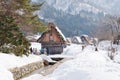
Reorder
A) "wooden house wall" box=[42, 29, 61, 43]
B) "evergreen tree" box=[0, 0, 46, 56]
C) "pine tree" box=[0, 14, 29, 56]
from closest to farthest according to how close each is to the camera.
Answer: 1. "pine tree" box=[0, 14, 29, 56]
2. "evergreen tree" box=[0, 0, 46, 56]
3. "wooden house wall" box=[42, 29, 61, 43]

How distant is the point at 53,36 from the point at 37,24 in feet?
94.6

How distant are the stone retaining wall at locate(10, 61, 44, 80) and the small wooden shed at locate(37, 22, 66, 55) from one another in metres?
27.1

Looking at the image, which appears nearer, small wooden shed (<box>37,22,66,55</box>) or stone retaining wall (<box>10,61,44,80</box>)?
stone retaining wall (<box>10,61,44,80</box>)

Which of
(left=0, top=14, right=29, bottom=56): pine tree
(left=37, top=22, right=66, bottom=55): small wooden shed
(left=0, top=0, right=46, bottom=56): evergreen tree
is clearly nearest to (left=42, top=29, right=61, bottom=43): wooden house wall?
(left=37, top=22, right=66, bottom=55): small wooden shed

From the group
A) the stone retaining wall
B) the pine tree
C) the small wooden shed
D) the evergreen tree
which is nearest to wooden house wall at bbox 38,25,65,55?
the small wooden shed

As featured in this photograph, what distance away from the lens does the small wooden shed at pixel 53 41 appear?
216 ft

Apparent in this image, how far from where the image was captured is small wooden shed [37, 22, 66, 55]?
65.7 m

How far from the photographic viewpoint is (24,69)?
29.3 metres

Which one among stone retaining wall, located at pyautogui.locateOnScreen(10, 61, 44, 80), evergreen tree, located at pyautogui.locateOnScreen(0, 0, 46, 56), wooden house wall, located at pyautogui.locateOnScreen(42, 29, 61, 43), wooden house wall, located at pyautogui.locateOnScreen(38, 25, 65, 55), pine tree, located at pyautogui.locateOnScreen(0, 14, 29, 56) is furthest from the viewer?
wooden house wall, located at pyautogui.locateOnScreen(38, 25, 65, 55)

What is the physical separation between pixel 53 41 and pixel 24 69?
37.8 metres

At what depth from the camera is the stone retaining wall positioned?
2552 cm

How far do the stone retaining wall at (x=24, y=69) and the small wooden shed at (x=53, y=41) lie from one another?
2712cm

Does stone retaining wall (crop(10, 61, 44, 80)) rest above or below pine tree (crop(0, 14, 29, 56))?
below

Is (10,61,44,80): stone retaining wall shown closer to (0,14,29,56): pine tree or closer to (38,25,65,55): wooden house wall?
(0,14,29,56): pine tree
